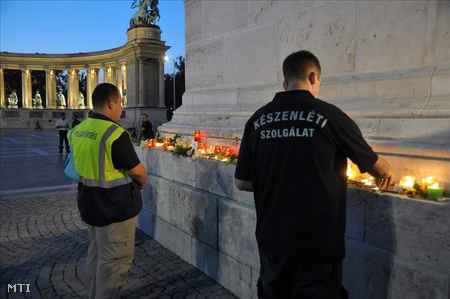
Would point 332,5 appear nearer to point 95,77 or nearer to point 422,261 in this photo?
point 422,261

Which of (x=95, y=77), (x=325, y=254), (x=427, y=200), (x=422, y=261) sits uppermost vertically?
(x=95, y=77)

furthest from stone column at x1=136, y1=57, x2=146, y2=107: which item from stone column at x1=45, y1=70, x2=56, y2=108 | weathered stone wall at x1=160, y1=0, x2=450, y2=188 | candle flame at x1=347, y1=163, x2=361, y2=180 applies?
candle flame at x1=347, y1=163, x2=361, y2=180

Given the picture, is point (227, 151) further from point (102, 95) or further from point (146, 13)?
point (146, 13)

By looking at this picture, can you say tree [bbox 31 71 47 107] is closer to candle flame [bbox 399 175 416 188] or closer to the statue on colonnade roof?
the statue on colonnade roof

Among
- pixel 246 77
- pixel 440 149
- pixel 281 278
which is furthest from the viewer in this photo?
pixel 246 77

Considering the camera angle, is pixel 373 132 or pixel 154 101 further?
pixel 154 101

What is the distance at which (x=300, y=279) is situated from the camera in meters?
2.09

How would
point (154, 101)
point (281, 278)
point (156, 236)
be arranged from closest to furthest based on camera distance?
1. point (281, 278)
2. point (156, 236)
3. point (154, 101)

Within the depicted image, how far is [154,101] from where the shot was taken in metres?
32.5

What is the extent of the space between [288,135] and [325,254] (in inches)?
27.0

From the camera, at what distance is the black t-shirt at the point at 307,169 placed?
2.01 m

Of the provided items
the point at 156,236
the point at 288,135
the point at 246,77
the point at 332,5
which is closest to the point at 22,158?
the point at 156,236

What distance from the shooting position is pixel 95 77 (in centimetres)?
4741

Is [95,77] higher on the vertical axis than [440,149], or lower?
higher
